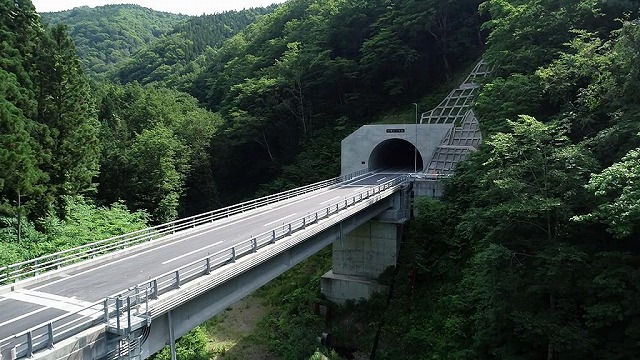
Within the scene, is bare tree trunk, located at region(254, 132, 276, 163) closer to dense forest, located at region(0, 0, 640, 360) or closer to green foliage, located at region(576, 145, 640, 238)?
dense forest, located at region(0, 0, 640, 360)

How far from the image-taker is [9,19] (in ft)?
101

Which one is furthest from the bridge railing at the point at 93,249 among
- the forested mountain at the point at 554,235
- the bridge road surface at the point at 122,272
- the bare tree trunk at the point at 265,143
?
the bare tree trunk at the point at 265,143

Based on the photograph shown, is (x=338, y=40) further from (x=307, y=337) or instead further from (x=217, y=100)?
(x=307, y=337)

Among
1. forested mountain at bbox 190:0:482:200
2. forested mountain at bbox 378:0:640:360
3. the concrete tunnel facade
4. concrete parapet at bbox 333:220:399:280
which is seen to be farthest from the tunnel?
forested mountain at bbox 378:0:640:360

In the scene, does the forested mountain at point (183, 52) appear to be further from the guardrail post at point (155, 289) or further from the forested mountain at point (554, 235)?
the guardrail post at point (155, 289)

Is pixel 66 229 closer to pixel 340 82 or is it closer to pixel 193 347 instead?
pixel 193 347

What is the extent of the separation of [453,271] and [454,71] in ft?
96.5

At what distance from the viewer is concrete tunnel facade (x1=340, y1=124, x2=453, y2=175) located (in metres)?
37.7

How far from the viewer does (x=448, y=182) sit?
3102 centimetres

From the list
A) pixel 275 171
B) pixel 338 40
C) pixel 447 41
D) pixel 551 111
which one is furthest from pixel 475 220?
pixel 338 40

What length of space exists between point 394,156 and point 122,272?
37.6m

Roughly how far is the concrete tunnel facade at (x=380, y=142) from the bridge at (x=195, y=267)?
13 cm

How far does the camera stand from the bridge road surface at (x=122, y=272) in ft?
37.7

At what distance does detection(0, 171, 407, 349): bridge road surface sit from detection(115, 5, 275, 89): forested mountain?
6807 cm
